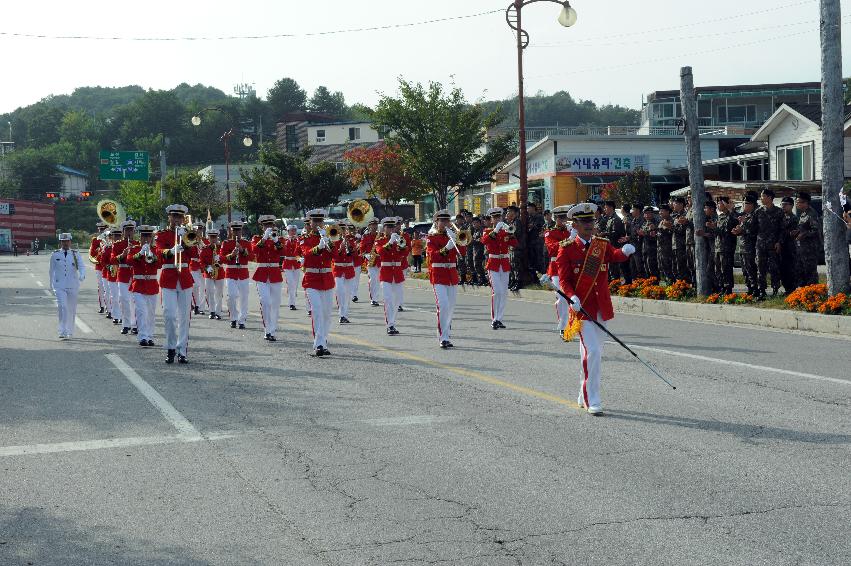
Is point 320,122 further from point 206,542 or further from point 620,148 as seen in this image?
point 206,542

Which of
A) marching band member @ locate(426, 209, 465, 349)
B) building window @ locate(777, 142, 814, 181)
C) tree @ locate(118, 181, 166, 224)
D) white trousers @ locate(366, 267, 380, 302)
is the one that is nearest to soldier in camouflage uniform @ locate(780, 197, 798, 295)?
marching band member @ locate(426, 209, 465, 349)

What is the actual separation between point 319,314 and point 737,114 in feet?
188

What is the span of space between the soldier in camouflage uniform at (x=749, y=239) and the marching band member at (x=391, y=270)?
629 cm

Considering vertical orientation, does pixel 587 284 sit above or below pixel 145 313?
above

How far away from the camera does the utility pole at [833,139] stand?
55.5 feet

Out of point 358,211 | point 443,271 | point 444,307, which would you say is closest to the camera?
point 444,307

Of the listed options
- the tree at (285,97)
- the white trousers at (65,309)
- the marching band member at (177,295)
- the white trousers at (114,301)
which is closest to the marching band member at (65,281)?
the white trousers at (65,309)

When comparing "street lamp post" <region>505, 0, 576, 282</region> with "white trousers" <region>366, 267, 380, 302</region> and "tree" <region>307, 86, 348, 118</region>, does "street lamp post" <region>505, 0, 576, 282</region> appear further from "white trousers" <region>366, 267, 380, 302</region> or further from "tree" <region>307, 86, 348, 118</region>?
"tree" <region>307, 86, 348, 118</region>

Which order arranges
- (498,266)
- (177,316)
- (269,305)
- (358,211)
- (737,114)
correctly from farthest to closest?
(737,114) → (498,266) → (358,211) → (269,305) → (177,316)

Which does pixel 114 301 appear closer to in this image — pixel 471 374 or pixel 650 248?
pixel 471 374

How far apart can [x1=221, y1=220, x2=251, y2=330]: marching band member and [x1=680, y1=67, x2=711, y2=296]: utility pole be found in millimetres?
8744

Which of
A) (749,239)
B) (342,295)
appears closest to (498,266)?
(342,295)

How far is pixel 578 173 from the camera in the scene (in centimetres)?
4922

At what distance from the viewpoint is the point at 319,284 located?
557 inches
